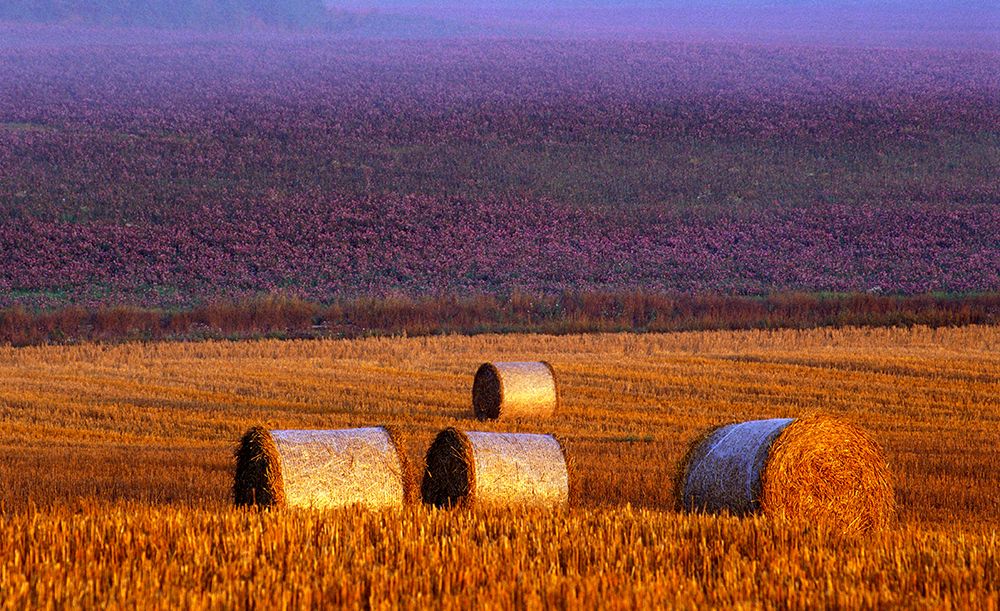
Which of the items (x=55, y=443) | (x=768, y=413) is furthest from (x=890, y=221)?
(x=55, y=443)

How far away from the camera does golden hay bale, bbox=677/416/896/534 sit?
8.91m

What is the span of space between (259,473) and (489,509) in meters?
1.62

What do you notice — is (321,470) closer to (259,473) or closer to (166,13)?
(259,473)

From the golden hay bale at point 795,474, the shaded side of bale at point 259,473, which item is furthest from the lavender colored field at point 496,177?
the golden hay bale at point 795,474

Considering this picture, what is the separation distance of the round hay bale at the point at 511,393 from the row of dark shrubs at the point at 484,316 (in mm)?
10520

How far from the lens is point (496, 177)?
47.2m

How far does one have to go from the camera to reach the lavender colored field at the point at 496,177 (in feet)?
120

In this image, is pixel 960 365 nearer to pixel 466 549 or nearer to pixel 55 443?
pixel 55 443

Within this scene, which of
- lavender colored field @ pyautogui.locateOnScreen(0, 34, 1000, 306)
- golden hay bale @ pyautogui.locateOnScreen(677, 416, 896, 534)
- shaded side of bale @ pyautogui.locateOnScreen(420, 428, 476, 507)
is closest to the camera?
golden hay bale @ pyautogui.locateOnScreen(677, 416, 896, 534)

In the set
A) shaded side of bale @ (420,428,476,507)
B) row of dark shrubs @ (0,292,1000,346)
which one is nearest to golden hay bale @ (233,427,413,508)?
shaded side of bale @ (420,428,476,507)

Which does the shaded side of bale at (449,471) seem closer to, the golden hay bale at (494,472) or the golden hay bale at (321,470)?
the golden hay bale at (494,472)

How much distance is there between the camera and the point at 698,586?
19.2 ft

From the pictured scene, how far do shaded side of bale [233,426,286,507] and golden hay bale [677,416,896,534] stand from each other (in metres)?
2.71

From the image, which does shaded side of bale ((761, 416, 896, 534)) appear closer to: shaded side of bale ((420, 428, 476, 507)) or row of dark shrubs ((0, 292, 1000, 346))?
shaded side of bale ((420, 428, 476, 507))
